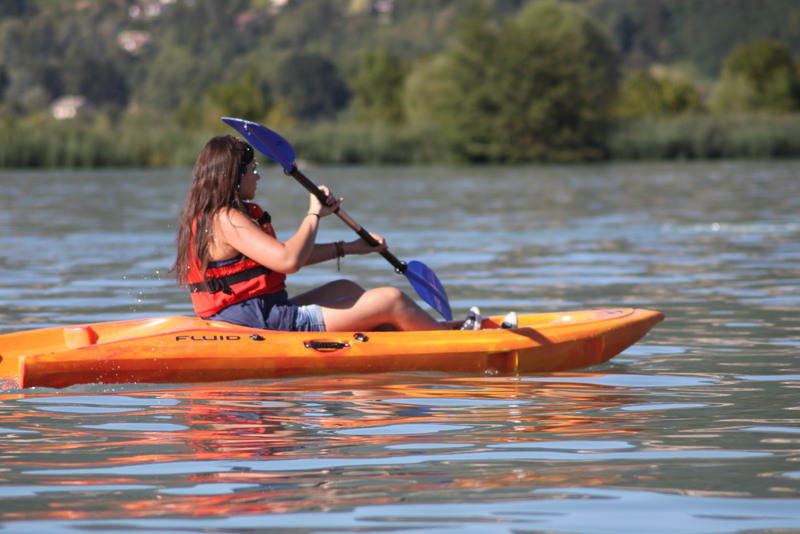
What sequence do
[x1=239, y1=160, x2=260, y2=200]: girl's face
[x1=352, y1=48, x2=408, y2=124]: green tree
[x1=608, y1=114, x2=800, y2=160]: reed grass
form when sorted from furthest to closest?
[x1=352, y1=48, x2=408, y2=124]: green tree
[x1=608, y1=114, x2=800, y2=160]: reed grass
[x1=239, y1=160, x2=260, y2=200]: girl's face

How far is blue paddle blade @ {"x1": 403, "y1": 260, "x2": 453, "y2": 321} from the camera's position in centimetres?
618

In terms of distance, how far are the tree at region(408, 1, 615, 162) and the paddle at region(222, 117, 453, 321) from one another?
119 ft

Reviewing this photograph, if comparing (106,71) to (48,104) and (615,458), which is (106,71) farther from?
(615,458)

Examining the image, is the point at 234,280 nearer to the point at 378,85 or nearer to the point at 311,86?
the point at 378,85

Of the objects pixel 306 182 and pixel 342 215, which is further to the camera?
pixel 342 215

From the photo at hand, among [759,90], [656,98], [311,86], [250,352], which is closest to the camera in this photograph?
[250,352]

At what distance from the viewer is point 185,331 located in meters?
5.38

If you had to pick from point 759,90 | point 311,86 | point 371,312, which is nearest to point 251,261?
point 371,312

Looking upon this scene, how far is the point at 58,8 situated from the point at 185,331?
172329 millimetres

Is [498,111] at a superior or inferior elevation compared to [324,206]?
superior

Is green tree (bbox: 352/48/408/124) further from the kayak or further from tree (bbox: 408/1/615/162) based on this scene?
the kayak

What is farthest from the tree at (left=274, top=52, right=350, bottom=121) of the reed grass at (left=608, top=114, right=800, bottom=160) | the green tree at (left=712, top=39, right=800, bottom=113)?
the reed grass at (left=608, top=114, right=800, bottom=160)

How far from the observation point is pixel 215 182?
5.25 m

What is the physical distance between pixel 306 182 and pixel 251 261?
493 millimetres
